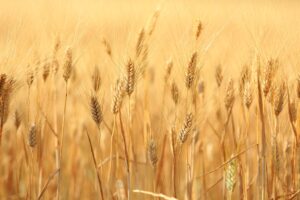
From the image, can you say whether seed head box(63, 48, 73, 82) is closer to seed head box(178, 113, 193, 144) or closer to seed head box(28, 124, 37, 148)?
seed head box(28, 124, 37, 148)

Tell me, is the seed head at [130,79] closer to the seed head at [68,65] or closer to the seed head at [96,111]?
the seed head at [96,111]

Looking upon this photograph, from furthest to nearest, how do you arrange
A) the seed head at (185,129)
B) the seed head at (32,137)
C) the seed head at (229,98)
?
the seed head at (229,98)
the seed head at (32,137)
the seed head at (185,129)

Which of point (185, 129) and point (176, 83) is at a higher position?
point (176, 83)

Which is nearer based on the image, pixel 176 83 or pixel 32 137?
pixel 32 137

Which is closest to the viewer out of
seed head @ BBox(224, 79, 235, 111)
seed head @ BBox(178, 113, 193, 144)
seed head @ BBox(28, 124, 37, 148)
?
seed head @ BBox(178, 113, 193, 144)

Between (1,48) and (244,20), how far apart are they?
2.60ft

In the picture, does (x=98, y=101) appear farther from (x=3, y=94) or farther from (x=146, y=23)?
(x=146, y=23)

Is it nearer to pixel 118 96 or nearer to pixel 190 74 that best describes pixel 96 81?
pixel 118 96

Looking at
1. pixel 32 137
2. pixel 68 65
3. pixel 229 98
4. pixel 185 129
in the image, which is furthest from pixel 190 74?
pixel 32 137

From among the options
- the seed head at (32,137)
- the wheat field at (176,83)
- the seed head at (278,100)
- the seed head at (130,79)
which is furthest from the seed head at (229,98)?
the seed head at (32,137)

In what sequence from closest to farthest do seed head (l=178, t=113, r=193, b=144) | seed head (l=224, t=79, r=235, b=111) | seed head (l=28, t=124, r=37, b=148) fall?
seed head (l=178, t=113, r=193, b=144) < seed head (l=28, t=124, r=37, b=148) < seed head (l=224, t=79, r=235, b=111)

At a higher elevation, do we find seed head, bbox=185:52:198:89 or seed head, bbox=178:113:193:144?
seed head, bbox=185:52:198:89

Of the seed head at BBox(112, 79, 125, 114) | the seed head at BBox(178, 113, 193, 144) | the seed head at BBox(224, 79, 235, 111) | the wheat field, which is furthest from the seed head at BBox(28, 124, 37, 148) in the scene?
the seed head at BBox(224, 79, 235, 111)

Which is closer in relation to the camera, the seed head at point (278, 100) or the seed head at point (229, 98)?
the seed head at point (278, 100)
